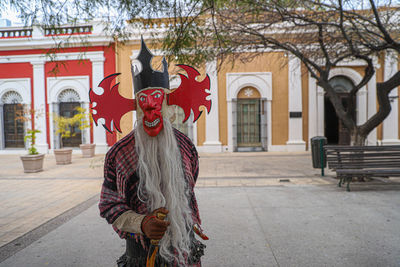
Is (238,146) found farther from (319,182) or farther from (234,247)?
(234,247)

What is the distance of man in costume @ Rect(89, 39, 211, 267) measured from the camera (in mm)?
1493

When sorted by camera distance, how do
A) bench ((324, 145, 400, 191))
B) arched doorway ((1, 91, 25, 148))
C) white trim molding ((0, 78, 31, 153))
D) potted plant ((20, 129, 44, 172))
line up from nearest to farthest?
bench ((324, 145, 400, 191))
potted plant ((20, 129, 44, 172))
white trim molding ((0, 78, 31, 153))
arched doorway ((1, 91, 25, 148))

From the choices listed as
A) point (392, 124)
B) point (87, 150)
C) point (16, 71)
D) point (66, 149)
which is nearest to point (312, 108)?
point (392, 124)

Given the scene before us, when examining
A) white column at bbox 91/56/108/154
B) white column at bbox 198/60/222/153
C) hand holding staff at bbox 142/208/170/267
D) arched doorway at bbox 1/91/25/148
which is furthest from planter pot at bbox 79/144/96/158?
hand holding staff at bbox 142/208/170/267

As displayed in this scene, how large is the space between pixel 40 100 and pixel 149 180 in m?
15.0

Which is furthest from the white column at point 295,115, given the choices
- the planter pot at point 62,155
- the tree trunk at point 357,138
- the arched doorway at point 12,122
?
the arched doorway at point 12,122

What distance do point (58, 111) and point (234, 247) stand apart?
44.6ft

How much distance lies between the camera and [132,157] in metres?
1.61

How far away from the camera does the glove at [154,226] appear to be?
4.51 ft

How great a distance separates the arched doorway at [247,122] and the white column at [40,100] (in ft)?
32.7

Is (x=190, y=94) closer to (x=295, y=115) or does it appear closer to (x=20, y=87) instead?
(x=295, y=115)

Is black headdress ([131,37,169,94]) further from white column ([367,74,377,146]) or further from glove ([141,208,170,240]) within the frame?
white column ([367,74,377,146])

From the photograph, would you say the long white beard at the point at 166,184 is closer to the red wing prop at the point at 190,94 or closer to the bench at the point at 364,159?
the red wing prop at the point at 190,94

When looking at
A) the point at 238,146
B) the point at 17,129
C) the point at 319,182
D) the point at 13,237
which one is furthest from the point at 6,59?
the point at 319,182
